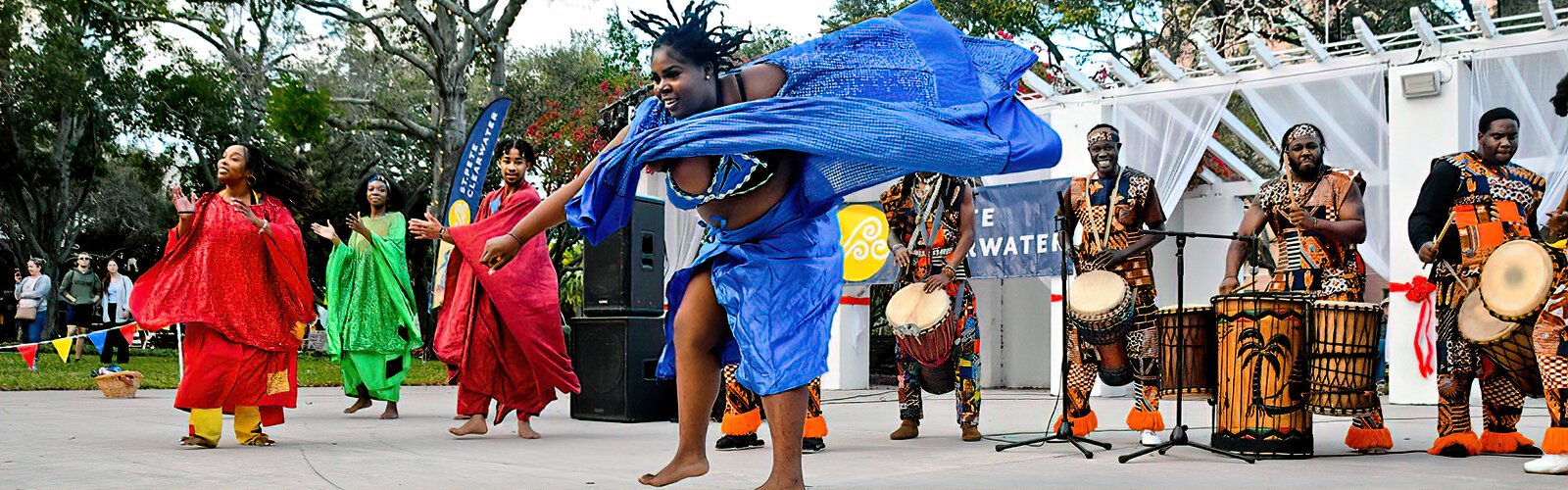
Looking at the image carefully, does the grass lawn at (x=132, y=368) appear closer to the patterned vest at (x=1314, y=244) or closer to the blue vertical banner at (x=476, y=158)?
the blue vertical banner at (x=476, y=158)

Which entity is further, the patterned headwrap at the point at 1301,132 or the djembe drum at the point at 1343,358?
the patterned headwrap at the point at 1301,132

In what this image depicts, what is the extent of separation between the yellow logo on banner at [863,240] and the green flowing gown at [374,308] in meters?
6.05

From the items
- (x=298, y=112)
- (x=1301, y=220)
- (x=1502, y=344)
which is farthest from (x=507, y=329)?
(x=298, y=112)

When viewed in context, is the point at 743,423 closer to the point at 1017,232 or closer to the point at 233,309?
the point at 233,309

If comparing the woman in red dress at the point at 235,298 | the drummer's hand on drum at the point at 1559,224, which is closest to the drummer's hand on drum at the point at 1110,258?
the drummer's hand on drum at the point at 1559,224

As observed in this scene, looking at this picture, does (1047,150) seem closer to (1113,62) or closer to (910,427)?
(910,427)

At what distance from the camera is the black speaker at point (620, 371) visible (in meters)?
9.12

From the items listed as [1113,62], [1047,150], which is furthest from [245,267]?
[1113,62]

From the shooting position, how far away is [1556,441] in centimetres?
577

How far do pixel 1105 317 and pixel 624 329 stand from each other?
3.43m

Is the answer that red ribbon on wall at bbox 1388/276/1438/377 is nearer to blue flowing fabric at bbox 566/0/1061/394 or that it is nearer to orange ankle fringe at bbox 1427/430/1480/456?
orange ankle fringe at bbox 1427/430/1480/456

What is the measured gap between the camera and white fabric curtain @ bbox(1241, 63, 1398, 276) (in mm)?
12477

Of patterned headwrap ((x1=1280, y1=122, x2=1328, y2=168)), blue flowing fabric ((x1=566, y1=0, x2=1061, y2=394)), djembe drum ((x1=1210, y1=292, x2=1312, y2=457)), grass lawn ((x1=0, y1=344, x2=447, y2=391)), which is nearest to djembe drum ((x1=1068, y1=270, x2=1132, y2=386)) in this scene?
djembe drum ((x1=1210, y1=292, x2=1312, y2=457))

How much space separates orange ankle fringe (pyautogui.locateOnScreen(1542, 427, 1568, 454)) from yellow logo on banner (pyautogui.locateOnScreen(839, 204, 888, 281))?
915cm
